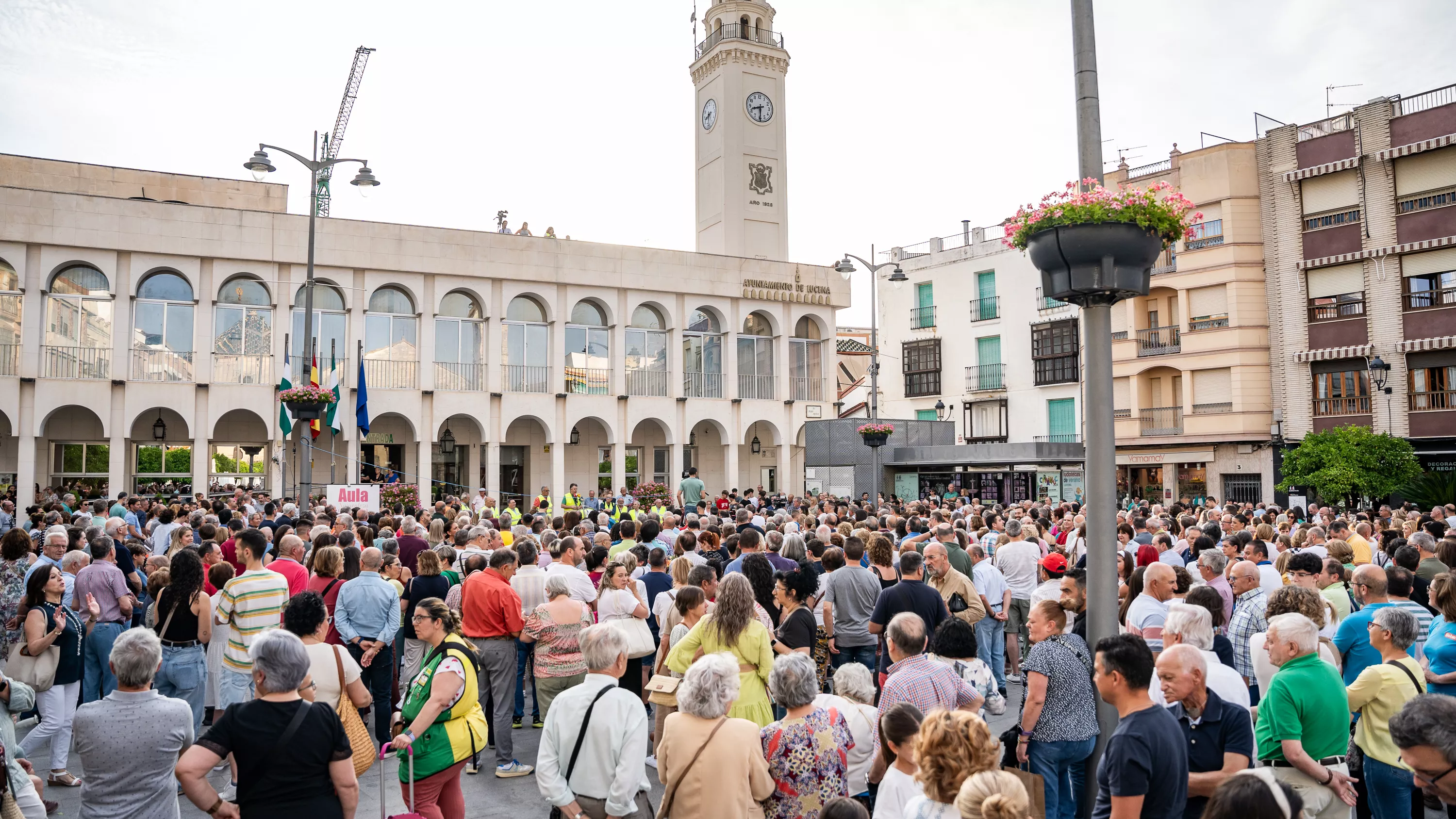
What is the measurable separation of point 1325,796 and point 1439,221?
30662mm

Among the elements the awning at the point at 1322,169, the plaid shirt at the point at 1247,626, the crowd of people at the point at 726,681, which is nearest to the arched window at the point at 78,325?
the crowd of people at the point at 726,681

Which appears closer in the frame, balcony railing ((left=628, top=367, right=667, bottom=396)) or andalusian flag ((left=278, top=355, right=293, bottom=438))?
andalusian flag ((left=278, top=355, right=293, bottom=438))

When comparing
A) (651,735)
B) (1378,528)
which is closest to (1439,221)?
(1378,528)

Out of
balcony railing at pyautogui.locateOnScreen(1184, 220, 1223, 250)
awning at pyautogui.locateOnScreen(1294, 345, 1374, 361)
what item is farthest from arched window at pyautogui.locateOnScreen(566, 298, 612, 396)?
awning at pyautogui.locateOnScreen(1294, 345, 1374, 361)

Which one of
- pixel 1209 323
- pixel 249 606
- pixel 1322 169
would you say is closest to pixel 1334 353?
pixel 1209 323

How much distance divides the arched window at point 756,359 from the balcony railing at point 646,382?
2.91 meters

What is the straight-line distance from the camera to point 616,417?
32.2 m

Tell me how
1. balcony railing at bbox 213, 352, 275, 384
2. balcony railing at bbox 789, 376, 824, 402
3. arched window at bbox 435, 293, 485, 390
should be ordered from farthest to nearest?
balcony railing at bbox 789, 376, 824, 402
arched window at bbox 435, 293, 485, 390
balcony railing at bbox 213, 352, 275, 384

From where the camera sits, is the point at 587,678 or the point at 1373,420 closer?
the point at 587,678

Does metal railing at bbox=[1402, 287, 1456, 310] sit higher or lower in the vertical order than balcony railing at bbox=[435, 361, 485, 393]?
higher

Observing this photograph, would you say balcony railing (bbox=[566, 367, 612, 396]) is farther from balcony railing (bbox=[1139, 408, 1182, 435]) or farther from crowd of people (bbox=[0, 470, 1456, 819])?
crowd of people (bbox=[0, 470, 1456, 819])

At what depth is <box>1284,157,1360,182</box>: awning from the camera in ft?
97.9

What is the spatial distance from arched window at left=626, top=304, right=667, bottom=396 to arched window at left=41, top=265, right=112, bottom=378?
15122mm

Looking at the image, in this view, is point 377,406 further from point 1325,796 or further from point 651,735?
point 1325,796
